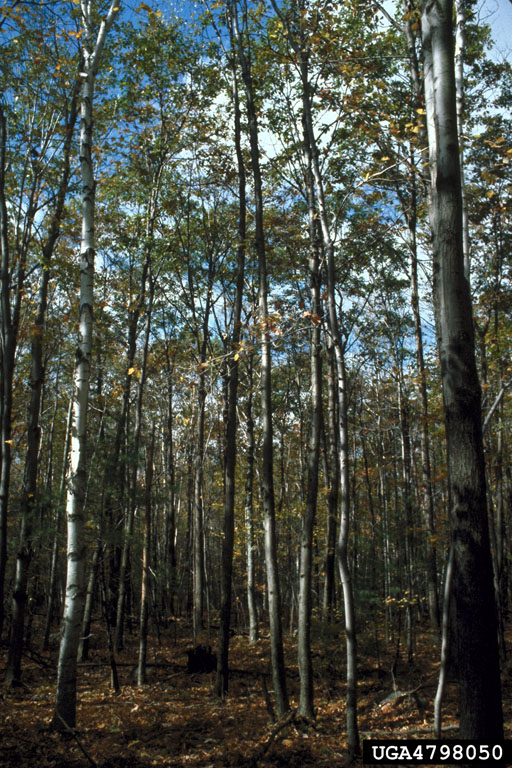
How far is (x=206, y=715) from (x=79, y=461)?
189 inches

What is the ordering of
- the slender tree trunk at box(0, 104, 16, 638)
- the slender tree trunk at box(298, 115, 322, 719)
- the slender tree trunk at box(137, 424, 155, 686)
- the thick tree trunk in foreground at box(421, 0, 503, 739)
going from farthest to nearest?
1. the slender tree trunk at box(137, 424, 155, 686)
2. the slender tree trunk at box(0, 104, 16, 638)
3. the slender tree trunk at box(298, 115, 322, 719)
4. the thick tree trunk in foreground at box(421, 0, 503, 739)

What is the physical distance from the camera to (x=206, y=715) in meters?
7.94

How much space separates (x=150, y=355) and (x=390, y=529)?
36.9 feet

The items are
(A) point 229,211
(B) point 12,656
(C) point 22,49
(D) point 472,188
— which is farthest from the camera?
(A) point 229,211

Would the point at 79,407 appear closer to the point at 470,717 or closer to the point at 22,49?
the point at 470,717

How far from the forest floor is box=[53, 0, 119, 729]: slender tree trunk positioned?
56 cm

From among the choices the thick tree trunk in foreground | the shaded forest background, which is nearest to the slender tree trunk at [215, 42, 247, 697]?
the shaded forest background

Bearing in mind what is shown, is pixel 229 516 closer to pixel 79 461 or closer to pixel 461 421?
pixel 79 461

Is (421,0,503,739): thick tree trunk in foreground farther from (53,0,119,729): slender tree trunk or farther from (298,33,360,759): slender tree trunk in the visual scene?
(53,0,119,729): slender tree trunk

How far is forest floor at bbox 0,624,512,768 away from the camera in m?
5.84

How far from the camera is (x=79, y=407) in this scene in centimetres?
644

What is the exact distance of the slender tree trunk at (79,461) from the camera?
5875 mm

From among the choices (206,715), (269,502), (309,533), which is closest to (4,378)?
(269,502)

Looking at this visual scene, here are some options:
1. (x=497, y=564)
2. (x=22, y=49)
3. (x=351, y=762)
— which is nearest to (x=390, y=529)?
(x=497, y=564)
